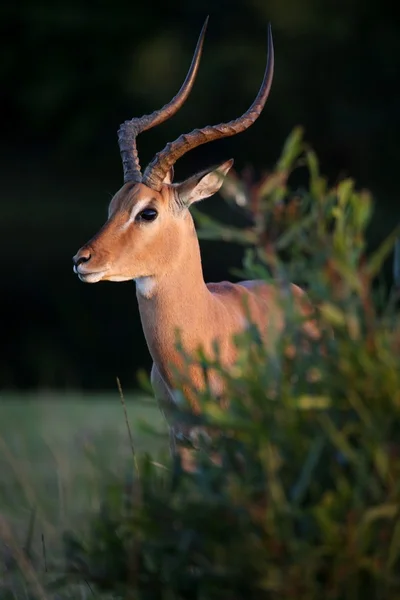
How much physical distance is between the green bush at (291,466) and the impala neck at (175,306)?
96.4 inches

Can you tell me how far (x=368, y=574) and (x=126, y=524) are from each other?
0.48m

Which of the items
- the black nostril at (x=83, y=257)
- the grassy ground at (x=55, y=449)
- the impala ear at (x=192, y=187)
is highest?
the impala ear at (x=192, y=187)

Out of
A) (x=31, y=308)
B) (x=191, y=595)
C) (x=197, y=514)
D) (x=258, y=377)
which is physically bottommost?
(x=31, y=308)

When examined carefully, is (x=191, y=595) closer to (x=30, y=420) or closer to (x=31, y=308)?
(x=30, y=420)

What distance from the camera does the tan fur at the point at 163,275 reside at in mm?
5457

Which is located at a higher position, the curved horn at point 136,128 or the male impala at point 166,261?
the curved horn at point 136,128

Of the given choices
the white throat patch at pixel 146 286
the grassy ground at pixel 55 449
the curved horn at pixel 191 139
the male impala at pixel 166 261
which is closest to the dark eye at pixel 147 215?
the male impala at pixel 166 261

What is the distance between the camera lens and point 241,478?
2.86 meters

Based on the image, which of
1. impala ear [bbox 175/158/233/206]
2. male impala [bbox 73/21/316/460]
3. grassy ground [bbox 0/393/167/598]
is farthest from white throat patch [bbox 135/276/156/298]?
grassy ground [bbox 0/393/167/598]

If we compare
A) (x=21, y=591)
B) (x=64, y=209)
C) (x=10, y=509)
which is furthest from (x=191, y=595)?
(x=64, y=209)

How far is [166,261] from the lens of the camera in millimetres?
5566

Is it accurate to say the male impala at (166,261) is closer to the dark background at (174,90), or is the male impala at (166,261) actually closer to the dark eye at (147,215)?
the dark eye at (147,215)

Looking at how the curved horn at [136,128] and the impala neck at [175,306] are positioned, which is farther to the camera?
the curved horn at [136,128]

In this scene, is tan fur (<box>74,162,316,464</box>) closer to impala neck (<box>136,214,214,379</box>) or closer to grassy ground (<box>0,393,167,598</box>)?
impala neck (<box>136,214,214,379</box>)
